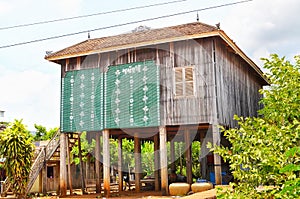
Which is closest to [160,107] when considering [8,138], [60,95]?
[60,95]

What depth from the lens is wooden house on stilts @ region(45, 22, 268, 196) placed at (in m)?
16.1

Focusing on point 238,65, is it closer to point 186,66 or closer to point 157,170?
point 186,66

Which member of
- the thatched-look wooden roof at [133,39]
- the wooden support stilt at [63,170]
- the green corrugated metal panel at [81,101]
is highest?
the thatched-look wooden roof at [133,39]

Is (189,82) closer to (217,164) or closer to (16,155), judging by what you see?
(217,164)

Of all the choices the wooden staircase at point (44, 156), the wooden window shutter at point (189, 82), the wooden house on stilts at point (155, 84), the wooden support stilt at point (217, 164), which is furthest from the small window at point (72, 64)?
the wooden support stilt at point (217, 164)

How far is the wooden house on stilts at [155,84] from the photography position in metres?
16.1

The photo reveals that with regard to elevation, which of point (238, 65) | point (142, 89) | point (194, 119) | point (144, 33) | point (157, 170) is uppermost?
point (144, 33)

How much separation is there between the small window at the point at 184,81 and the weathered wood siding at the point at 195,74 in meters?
0.13

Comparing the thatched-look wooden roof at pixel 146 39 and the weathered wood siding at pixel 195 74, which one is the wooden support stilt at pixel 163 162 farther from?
the thatched-look wooden roof at pixel 146 39

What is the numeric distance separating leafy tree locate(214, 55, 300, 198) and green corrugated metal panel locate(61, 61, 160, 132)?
989cm

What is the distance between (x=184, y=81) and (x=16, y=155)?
8.72 metres

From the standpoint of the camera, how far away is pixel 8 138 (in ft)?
63.6

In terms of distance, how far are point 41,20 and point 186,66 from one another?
226 inches

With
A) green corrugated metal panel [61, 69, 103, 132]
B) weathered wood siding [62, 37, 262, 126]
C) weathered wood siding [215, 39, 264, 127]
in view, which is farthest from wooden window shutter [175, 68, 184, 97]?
green corrugated metal panel [61, 69, 103, 132]
